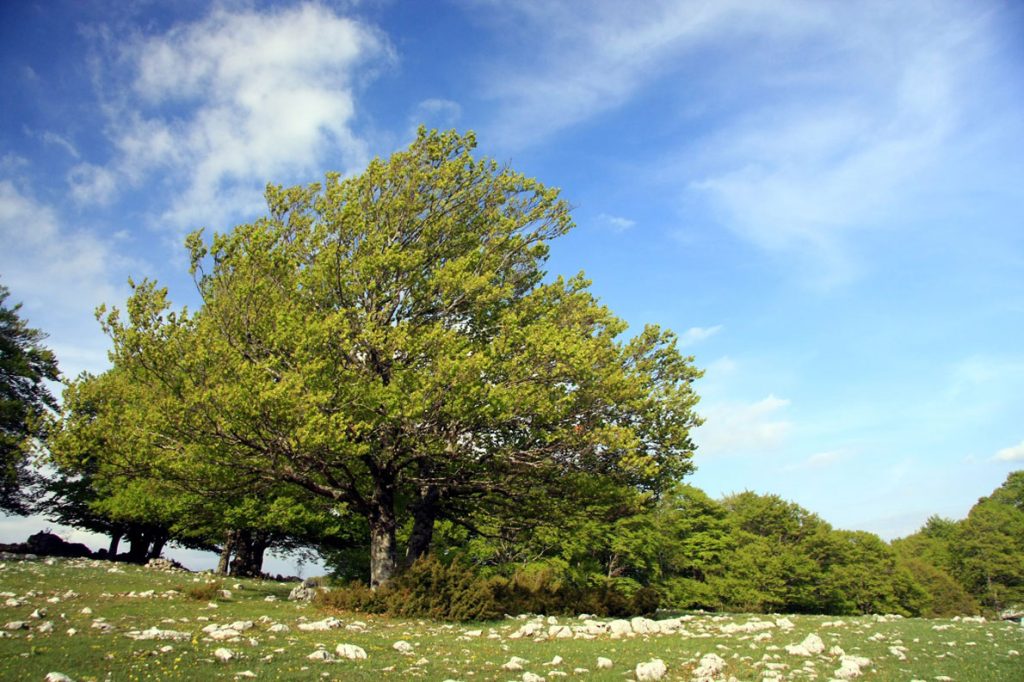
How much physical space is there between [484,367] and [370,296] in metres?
5.03

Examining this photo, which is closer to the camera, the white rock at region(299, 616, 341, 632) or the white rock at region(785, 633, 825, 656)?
the white rock at region(785, 633, 825, 656)

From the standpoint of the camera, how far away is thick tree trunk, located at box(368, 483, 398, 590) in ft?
60.6

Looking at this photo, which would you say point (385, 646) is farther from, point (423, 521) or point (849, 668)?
point (423, 521)

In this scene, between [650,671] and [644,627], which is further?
[644,627]

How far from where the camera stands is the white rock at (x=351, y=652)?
Result: 9.05 metres

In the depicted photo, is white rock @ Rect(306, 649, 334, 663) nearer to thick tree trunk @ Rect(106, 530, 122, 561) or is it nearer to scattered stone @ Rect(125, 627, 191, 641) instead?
scattered stone @ Rect(125, 627, 191, 641)

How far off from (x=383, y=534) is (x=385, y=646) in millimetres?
8700

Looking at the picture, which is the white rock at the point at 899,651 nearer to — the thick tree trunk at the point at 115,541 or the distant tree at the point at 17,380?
the distant tree at the point at 17,380

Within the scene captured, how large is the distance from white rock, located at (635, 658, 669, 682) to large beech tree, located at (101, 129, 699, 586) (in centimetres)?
778

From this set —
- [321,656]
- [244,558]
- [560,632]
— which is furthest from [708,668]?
[244,558]

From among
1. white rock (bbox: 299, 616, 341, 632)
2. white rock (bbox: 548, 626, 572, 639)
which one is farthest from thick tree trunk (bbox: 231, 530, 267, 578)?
white rock (bbox: 548, 626, 572, 639)

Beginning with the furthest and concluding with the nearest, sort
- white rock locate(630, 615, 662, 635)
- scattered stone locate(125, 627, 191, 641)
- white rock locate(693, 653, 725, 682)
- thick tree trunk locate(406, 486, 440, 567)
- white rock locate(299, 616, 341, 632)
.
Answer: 1. thick tree trunk locate(406, 486, 440, 567)
2. white rock locate(630, 615, 662, 635)
3. white rock locate(299, 616, 341, 632)
4. scattered stone locate(125, 627, 191, 641)
5. white rock locate(693, 653, 725, 682)

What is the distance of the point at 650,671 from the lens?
8.52 m

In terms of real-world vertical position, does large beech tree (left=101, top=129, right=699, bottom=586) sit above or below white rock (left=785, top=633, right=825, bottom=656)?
above
